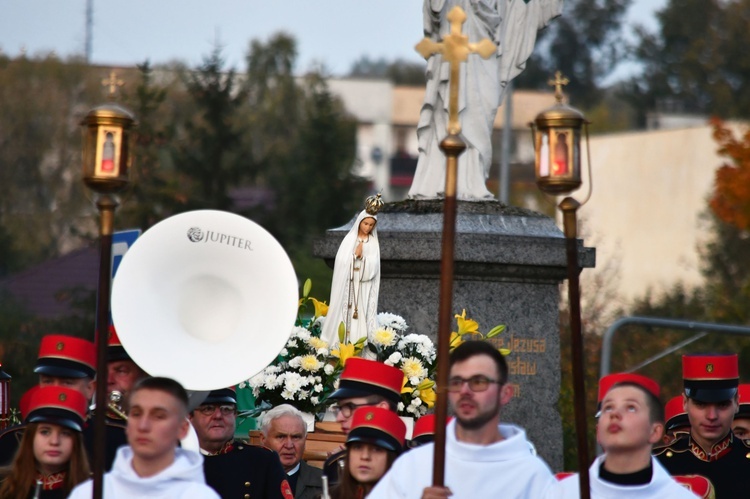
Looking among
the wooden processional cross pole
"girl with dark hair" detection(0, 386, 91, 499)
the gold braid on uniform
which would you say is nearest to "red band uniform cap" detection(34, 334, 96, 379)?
"girl with dark hair" detection(0, 386, 91, 499)

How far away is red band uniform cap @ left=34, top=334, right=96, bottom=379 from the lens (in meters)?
8.15

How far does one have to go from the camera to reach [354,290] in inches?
432

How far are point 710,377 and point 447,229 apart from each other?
2971 mm

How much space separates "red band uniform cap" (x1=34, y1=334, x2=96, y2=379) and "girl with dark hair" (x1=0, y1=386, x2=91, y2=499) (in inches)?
29.4

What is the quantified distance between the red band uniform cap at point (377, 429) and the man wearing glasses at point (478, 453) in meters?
0.89

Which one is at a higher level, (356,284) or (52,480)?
(356,284)

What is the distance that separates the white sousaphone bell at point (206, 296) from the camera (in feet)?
26.8

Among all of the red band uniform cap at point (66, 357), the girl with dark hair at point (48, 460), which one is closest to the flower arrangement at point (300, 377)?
the red band uniform cap at point (66, 357)

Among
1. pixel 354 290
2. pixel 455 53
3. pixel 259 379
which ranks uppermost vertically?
pixel 354 290

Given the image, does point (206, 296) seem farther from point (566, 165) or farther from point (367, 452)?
point (566, 165)

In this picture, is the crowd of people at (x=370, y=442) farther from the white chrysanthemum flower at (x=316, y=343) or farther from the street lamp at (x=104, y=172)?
the white chrysanthemum flower at (x=316, y=343)

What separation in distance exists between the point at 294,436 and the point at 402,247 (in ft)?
8.78

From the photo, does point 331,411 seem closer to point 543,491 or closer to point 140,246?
point 140,246

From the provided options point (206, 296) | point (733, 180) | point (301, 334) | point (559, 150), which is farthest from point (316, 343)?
point (733, 180)
